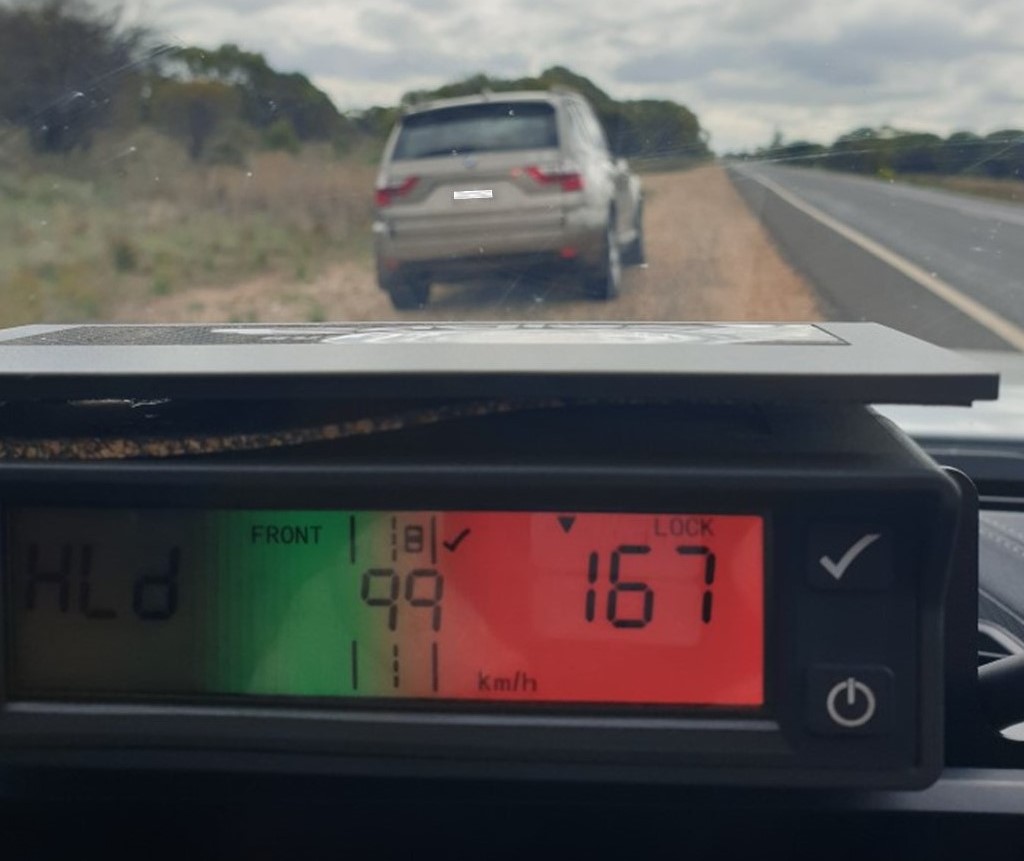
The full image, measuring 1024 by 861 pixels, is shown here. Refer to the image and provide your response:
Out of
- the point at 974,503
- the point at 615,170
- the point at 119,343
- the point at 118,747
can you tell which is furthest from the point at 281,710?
the point at 615,170

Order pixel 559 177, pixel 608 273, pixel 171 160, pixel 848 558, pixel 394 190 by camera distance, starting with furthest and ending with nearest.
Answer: pixel 559 177 → pixel 394 190 → pixel 608 273 → pixel 171 160 → pixel 848 558

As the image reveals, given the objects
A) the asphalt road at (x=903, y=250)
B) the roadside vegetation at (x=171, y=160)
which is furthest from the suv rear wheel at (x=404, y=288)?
the asphalt road at (x=903, y=250)

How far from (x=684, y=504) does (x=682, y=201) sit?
4010mm

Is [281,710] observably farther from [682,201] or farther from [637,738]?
[682,201]

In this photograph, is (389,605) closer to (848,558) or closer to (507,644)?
(507,644)

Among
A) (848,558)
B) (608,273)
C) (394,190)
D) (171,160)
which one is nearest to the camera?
(848,558)

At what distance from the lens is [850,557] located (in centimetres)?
90

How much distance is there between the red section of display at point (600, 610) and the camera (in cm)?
92

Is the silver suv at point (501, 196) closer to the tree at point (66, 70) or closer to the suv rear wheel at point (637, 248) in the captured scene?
the suv rear wheel at point (637, 248)

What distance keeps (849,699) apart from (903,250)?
3753 mm

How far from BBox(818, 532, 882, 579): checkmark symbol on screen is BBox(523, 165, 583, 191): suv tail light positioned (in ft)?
12.4

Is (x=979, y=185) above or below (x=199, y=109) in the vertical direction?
below

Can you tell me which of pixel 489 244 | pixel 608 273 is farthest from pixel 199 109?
pixel 608 273

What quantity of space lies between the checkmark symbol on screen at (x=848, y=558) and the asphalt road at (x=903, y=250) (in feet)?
6.95
